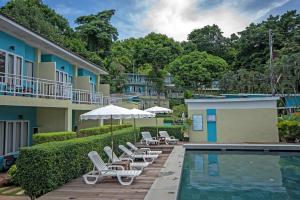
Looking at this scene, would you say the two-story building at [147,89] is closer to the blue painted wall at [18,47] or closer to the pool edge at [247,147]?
the pool edge at [247,147]

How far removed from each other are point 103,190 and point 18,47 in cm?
1021

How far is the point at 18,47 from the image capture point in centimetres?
1501

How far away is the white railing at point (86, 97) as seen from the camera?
1894 cm

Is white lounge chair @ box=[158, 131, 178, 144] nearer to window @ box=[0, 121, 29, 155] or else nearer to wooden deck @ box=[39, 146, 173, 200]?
window @ box=[0, 121, 29, 155]

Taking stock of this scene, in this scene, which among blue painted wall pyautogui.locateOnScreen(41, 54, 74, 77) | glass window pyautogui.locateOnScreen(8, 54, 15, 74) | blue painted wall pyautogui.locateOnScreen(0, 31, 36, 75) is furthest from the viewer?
blue painted wall pyautogui.locateOnScreen(41, 54, 74, 77)

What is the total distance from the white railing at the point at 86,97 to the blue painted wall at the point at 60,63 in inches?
88.7

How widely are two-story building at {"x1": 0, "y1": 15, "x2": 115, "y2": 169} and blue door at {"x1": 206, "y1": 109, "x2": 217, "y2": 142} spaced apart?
935cm

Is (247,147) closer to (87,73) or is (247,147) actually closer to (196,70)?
(87,73)

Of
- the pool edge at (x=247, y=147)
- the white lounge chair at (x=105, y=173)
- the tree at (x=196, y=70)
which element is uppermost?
the tree at (x=196, y=70)

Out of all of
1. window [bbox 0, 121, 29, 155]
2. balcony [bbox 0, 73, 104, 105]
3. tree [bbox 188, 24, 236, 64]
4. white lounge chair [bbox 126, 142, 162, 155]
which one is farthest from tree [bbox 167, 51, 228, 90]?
window [bbox 0, 121, 29, 155]

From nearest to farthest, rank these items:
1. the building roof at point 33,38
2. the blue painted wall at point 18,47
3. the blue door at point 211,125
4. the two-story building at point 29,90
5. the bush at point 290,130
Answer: the building roof at point 33,38 < the two-story building at point 29,90 < the blue painted wall at point 18,47 < the bush at point 290,130 < the blue door at point 211,125

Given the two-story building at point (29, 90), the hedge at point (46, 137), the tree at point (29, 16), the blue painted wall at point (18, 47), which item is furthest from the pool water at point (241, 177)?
the tree at point (29, 16)

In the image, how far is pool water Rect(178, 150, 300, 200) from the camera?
9742 mm

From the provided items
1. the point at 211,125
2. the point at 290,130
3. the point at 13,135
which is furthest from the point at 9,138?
the point at 290,130
